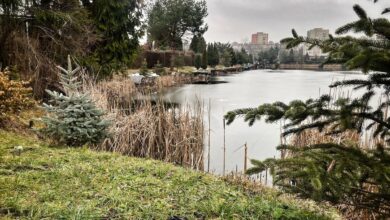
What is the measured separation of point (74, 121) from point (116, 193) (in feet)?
7.11

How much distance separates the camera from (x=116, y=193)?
2.86 meters

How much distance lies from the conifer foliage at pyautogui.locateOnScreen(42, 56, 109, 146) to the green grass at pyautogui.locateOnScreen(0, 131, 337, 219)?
0.69 meters

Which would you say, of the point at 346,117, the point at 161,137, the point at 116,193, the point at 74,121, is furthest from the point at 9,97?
the point at 346,117

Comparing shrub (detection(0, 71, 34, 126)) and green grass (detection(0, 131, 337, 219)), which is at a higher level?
shrub (detection(0, 71, 34, 126))

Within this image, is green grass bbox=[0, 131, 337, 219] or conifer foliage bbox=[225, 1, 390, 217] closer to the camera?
conifer foliage bbox=[225, 1, 390, 217]

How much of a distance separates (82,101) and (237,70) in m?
41.3

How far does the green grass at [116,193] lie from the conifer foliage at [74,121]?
27.1 inches

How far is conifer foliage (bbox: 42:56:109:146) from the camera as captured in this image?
4.66 metres

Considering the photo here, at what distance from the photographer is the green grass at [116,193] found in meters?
2.53

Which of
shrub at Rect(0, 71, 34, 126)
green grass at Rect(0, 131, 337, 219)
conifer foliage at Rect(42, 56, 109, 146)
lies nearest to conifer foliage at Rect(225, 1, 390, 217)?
green grass at Rect(0, 131, 337, 219)

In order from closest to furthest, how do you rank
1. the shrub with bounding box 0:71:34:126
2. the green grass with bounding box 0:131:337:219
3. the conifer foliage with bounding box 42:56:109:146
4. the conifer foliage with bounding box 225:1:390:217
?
the conifer foliage with bounding box 225:1:390:217 < the green grass with bounding box 0:131:337:219 < the conifer foliage with bounding box 42:56:109:146 < the shrub with bounding box 0:71:34:126

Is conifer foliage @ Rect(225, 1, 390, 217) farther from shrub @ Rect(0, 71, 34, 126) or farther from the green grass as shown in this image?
shrub @ Rect(0, 71, 34, 126)

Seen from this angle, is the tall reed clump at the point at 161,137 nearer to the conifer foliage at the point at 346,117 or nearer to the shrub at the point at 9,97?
the shrub at the point at 9,97

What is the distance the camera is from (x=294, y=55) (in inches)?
2345
